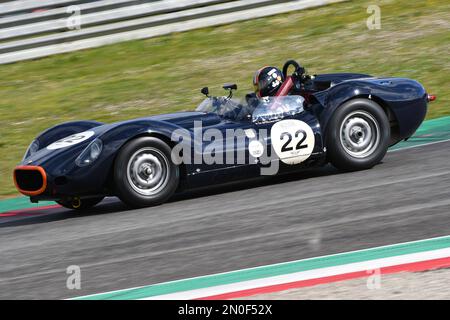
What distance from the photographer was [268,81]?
301 inches

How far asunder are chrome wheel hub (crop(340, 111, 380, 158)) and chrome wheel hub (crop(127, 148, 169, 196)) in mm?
1624

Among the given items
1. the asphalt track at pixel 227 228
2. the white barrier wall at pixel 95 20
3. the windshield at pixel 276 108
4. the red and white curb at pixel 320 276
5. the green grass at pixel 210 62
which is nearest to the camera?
the red and white curb at pixel 320 276

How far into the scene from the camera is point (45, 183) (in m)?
6.59

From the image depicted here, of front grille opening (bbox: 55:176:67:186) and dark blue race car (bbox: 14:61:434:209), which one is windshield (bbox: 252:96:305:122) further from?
Answer: front grille opening (bbox: 55:176:67:186)

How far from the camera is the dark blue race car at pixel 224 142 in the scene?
661 cm

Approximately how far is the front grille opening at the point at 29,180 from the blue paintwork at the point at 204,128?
85 mm

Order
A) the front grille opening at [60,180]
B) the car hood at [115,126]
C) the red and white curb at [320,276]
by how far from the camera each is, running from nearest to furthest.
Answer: the red and white curb at [320,276] < the front grille opening at [60,180] < the car hood at [115,126]

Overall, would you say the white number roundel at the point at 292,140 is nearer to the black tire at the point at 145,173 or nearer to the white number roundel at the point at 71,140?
the black tire at the point at 145,173

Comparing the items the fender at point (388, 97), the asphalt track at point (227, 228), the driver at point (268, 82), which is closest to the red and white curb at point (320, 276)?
the asphalt track at point (227, 228)

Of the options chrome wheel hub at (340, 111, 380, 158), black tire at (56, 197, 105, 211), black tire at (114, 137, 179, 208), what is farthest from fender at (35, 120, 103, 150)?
chrome wheel hub at (340, 111, 380, 158)
